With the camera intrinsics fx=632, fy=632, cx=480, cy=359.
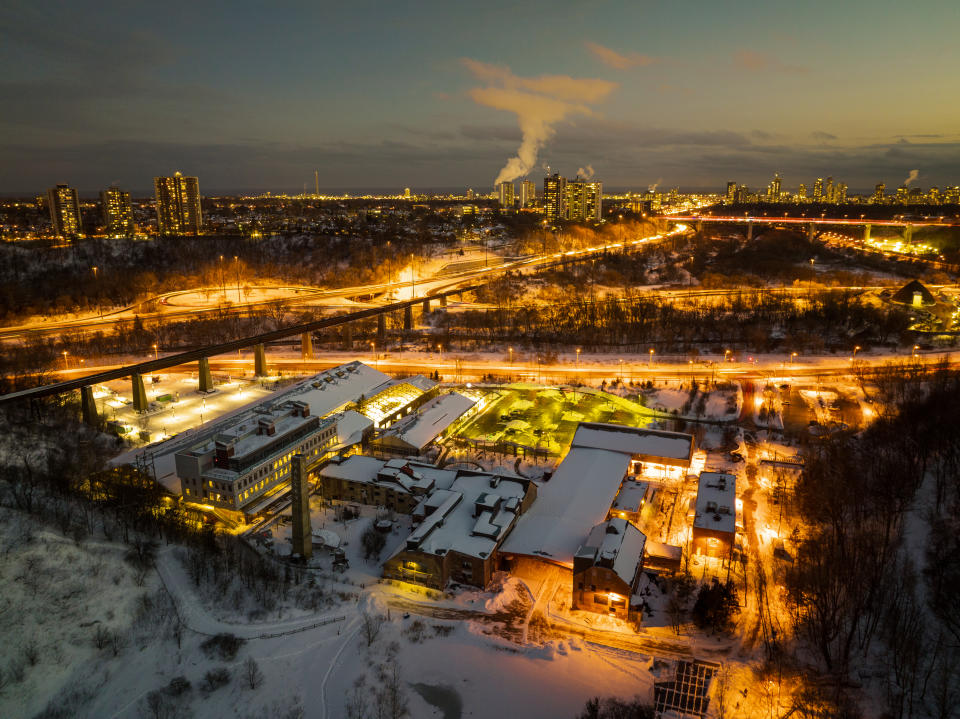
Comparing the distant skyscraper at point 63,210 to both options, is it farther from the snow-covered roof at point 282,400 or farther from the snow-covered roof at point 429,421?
the snow-covered roof at point 429,421

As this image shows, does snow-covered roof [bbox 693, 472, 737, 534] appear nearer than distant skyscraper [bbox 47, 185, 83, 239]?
Yes

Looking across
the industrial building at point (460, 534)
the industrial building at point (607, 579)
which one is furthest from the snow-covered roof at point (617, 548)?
the industrial building at point (460, 534)

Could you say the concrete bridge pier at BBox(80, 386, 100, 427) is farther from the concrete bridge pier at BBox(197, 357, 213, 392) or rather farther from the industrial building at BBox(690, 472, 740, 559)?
the industrial building at BBox(690, 472, 740, 559)

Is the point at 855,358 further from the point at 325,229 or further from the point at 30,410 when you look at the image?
the point at 325,229

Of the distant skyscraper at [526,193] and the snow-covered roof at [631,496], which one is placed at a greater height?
the distant skyscraper at [526,193]

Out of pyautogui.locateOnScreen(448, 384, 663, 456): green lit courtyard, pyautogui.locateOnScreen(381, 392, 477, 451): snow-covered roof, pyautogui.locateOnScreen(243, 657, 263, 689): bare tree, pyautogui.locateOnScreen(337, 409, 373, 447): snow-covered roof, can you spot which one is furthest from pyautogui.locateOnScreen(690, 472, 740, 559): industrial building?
pyautogui.locateOnScreen(337, 409, 373, 447): snow-covered roof

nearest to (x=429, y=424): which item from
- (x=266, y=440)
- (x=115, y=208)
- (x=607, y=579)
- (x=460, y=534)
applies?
(x=266, y=440)
